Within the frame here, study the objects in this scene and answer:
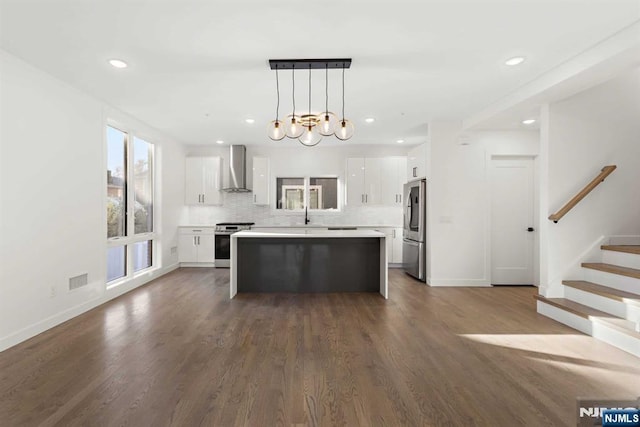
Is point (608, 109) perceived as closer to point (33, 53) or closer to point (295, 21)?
point (295, 21)

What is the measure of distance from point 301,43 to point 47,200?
10.3 ft

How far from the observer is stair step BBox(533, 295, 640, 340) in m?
2.98

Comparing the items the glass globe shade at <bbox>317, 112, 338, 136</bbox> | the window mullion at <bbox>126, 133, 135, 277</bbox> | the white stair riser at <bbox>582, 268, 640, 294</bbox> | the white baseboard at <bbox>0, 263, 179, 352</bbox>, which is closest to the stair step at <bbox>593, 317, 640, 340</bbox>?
the white stair riser at <bbox>582, 268, 640, 294</bbox>

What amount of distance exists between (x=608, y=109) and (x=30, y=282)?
6.70 meters

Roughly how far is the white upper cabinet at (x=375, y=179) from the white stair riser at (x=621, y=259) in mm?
Result: 3811

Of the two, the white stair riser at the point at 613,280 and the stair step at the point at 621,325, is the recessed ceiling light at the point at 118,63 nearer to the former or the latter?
the stair step at the point at 621,325

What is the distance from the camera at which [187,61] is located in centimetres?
316

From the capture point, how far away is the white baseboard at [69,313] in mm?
2997

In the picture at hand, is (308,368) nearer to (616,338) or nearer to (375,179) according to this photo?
(616,338)

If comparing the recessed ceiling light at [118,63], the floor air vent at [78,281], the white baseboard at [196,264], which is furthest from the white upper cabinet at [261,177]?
the recessed ceiling light at [118,63]

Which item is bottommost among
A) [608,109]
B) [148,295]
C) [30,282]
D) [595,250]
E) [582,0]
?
[148,295]

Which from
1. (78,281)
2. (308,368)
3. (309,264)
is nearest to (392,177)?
(309,264)

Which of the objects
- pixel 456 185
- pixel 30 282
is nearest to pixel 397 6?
pixel 456 185

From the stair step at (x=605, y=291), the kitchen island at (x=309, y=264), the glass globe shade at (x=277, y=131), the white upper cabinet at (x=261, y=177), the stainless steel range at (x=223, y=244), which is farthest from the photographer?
the white upper cabinet at (x=261, y=177)
